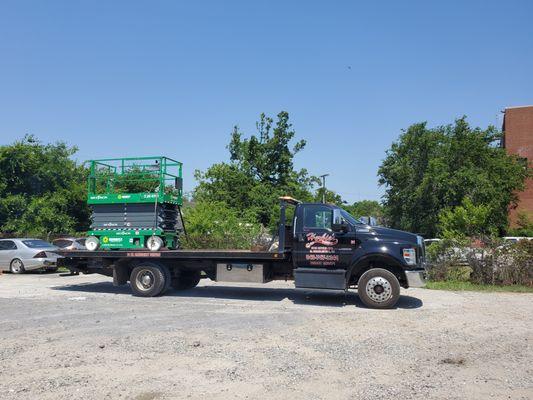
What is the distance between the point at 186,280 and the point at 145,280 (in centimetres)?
157

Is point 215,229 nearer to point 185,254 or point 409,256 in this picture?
point 185,254

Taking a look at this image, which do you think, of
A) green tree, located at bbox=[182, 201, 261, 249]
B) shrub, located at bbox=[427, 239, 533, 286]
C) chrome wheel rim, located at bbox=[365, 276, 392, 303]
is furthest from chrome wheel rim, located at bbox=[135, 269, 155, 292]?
shrub, located at bbox=[427, 239, 533, 286]

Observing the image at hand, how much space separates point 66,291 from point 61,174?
62.3 feet

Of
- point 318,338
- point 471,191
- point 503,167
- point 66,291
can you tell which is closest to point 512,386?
point 318,338

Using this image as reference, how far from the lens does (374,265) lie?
37.9 ft

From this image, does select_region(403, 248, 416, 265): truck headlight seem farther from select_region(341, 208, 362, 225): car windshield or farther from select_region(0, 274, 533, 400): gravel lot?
select_region(341, 208, 362, 225): car windshield

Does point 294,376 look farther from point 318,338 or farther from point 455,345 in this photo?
point 455,345

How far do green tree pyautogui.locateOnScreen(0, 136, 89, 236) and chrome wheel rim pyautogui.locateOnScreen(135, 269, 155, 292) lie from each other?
16787 millimetres

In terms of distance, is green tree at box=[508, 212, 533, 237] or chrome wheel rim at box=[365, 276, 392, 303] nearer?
chrome wheel rim at box=[365, 276, 392, 303]

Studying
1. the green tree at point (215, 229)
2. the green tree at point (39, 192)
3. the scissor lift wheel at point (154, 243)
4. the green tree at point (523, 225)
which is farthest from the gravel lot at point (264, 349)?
the green tree at point (523, 225)

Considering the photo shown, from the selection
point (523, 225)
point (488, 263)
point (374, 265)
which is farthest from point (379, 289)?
point (523, 225)

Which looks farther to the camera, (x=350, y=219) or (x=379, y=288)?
(x=350, y=219)

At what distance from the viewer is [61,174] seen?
103 feet

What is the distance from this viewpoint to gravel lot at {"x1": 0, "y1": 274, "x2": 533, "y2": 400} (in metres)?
5.50
